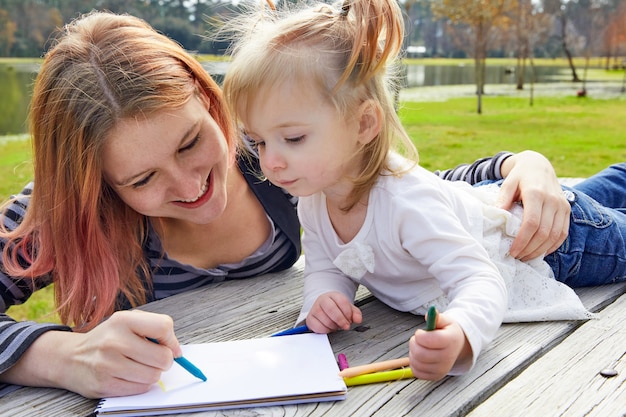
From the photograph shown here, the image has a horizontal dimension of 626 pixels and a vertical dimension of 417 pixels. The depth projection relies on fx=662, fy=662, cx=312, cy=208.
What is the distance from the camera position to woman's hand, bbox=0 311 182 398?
1198 millimetres

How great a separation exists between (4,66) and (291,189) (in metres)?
32.5

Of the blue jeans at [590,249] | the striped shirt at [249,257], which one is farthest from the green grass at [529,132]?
the blue jeans at [590,249]

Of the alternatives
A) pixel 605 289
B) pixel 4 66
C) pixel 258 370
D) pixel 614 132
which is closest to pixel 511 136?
pixel 614 132

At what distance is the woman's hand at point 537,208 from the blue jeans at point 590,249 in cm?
8

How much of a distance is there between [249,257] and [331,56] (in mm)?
751

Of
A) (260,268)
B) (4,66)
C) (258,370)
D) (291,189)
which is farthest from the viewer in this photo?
(4,66)

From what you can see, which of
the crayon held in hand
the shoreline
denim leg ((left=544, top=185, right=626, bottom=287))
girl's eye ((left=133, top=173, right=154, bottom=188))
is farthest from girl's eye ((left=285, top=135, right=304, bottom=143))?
the shoreline

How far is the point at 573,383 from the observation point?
1.20 m

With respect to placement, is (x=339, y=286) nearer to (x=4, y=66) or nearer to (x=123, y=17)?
(x=123, y=17)

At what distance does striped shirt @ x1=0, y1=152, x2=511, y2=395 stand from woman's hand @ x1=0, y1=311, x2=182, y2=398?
1.56 ft

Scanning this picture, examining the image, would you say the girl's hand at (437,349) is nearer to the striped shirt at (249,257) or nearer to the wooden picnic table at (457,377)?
the wooden picnic table at (457,377)

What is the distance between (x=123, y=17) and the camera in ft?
5.85

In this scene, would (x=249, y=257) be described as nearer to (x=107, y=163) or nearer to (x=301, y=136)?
(x=107, y=163)

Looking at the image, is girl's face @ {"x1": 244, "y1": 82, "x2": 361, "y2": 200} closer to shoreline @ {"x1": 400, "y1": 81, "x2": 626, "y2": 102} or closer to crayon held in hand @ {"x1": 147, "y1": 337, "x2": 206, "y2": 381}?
crayon held in hand @ {"x1": 147, "y1": 337, "x2": 206, "y2": 381}
